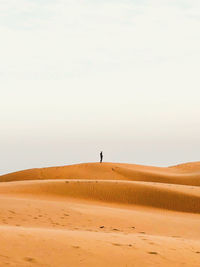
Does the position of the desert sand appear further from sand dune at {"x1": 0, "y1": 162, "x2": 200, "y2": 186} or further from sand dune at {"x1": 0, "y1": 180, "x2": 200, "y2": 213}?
sand dune at {"x1": 0, "y1": 162, "x2": 200, "y2": 186}

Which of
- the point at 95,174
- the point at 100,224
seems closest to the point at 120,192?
the point at 100,224

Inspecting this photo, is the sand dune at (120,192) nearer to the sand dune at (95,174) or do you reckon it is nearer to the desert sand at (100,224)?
the desert sand at (100,224)

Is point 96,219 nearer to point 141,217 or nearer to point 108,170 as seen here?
point 141,217

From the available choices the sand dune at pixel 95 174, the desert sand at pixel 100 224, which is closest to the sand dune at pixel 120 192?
the desert sand at pixel 100 224

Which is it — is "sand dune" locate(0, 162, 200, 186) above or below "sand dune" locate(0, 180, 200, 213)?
above

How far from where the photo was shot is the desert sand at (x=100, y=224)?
689cm

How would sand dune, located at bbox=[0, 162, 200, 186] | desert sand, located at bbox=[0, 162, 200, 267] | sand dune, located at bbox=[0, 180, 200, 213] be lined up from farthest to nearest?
sand dune, located at bbox=[0, 162, 200, 186], sand dune, located at bbox=[0, 180, 200, 213], desert sand, located at bbox=[0, 162, 200, 267]

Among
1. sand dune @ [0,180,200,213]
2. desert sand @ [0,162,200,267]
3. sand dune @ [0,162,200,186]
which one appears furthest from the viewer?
sand dune @ [0,162,200,186]

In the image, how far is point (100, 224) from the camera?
522 inches

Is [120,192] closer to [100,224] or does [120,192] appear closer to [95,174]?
[100,224]

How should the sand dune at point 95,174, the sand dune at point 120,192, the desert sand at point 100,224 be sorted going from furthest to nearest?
the sand dune at point 95,174 < the sand dune at point 120,192 < the desert sand at point 100,224

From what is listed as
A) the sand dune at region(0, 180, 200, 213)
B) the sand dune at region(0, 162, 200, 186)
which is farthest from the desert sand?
the sand dune at region(0, 162, 200, 186)

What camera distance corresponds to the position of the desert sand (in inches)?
271

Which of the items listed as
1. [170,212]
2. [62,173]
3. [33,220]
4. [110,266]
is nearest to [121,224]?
[33,220]
